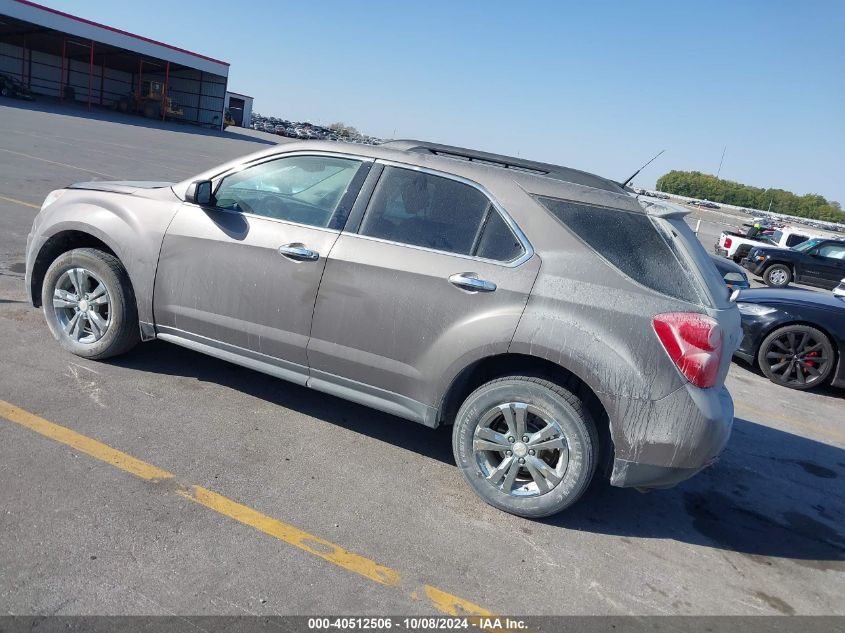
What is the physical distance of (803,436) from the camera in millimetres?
5723

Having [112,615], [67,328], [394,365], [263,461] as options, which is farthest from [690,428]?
[67,328]

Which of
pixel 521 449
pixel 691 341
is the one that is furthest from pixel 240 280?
pixel 691 341

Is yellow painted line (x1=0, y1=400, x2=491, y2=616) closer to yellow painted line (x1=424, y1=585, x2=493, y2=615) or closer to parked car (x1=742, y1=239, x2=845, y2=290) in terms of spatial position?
yellow painted line (x1=424, y1=585, x2=493, y2=615)

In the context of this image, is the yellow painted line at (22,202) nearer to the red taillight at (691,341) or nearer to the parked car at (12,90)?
the red taillight at (691,341)

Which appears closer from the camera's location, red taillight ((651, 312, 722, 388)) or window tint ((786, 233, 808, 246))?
red taillight ((651, 312, 722, 388))

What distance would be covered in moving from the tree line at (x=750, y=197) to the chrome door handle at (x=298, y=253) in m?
137

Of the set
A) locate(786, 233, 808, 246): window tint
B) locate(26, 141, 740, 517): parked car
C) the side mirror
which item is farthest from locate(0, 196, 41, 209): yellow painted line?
locate(786, 233, 808, 246): window tint

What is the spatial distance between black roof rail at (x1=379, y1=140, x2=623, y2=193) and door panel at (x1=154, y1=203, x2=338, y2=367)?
2.62ft

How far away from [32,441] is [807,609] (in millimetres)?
3992

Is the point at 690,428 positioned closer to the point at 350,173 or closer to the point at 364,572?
the point at 364,572

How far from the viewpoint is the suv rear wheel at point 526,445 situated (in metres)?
3.42

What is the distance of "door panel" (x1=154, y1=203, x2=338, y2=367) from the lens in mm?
3916

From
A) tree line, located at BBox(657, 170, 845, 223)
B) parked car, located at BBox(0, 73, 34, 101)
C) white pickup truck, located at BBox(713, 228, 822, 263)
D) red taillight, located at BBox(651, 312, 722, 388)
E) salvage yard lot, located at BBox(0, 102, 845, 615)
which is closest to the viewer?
salvage yard lot, located at BBox(0, 102, 845, 615)

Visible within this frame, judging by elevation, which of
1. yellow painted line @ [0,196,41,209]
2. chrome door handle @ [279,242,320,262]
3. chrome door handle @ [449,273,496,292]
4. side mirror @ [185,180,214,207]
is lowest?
yellow painted line @ [0,196,41,209]
